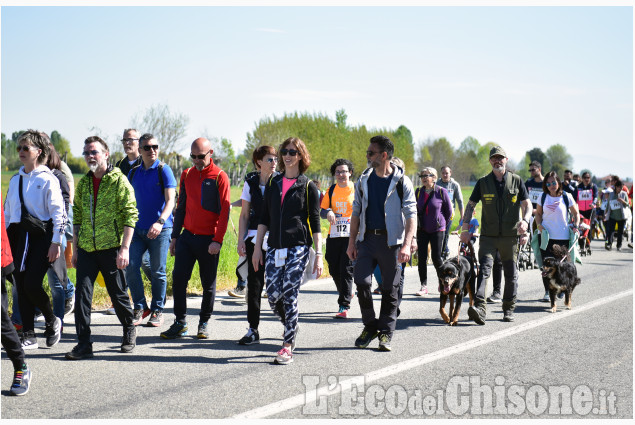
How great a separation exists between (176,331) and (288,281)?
1.54 meters

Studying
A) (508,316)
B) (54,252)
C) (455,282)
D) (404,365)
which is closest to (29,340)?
(54,252)

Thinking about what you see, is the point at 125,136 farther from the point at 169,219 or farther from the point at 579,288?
the point at 579,288

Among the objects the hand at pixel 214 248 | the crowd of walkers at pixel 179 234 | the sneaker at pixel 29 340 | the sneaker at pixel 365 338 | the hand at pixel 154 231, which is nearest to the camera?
the crowd of walkers at pixel 179 234

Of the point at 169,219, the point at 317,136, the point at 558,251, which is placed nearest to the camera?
the point at 169,219

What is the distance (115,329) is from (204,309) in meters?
1.04

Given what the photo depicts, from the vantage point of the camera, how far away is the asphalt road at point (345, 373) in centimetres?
506

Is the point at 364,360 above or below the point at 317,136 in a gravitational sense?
below

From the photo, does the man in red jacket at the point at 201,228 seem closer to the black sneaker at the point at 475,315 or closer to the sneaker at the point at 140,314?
the sneaker at the point at 140,314

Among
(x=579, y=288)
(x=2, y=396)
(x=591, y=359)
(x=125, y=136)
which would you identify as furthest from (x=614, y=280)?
(x=2, y=396)

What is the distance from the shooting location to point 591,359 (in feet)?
21.8

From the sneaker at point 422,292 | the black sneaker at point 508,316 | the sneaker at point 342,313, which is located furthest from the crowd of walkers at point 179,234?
the sneaker at point 422,292

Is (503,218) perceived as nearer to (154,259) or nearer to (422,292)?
(422,292)

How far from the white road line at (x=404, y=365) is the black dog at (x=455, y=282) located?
62 cm

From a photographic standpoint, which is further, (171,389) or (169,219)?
(169,219)
